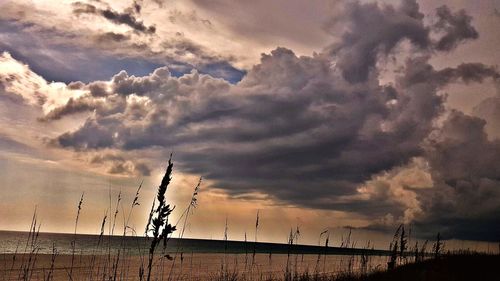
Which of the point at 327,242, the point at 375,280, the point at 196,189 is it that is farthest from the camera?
the point at 327,242

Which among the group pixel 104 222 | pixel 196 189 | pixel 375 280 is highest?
pixel 196 189

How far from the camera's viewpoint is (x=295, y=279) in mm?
16938

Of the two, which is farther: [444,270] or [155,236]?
[444,270]

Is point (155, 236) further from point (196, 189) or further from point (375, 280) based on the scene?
point (375, 280)

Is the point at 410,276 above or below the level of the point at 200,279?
above

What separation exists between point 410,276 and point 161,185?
41.3 feet

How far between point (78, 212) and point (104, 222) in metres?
0.73

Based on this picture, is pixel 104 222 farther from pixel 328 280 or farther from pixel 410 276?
pixel 410 276

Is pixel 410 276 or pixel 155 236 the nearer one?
pixel 155 236

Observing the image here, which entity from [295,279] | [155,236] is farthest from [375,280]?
[155,236]

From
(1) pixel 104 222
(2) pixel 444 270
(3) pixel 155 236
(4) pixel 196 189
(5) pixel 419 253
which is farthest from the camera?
(5) pixel 419 253

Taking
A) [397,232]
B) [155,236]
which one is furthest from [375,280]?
[155,236]

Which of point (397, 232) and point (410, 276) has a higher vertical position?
point (397, 232)

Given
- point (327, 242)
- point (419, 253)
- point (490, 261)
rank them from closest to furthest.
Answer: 1. point (327, 242)
2. point (490, 261)
3. point (419, 253)
